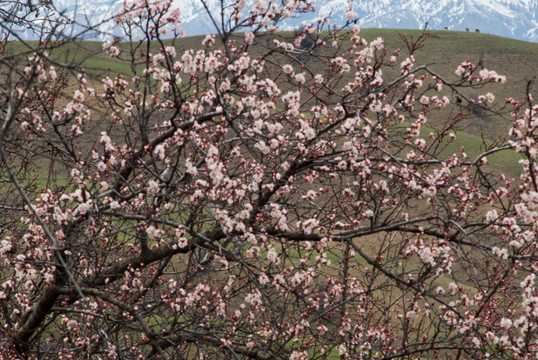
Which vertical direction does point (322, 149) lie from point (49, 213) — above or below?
above

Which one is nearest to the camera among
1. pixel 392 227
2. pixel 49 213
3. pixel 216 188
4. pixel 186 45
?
pixel 392 227

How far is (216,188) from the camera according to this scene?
611cm

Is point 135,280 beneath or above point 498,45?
beneath

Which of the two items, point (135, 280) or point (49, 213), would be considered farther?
point (135, 280)

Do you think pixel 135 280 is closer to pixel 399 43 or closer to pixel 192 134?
pixel 192 134

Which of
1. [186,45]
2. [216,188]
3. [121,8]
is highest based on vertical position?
[186,45]

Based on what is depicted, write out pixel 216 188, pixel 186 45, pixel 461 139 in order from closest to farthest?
pixel 216 188
pixel 461 139
pixel 186 45

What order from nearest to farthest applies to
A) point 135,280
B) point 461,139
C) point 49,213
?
point 49,213, point 135,280, point 461,139

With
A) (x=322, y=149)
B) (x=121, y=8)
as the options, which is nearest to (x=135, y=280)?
(x=322, y=149)

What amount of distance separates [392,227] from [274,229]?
1.46m

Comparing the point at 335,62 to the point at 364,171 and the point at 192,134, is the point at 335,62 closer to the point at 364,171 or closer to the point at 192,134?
the point at 364,171

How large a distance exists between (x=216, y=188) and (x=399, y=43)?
88.1m

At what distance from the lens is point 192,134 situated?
599 centimetres

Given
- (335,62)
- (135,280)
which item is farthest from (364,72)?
(135,280)
